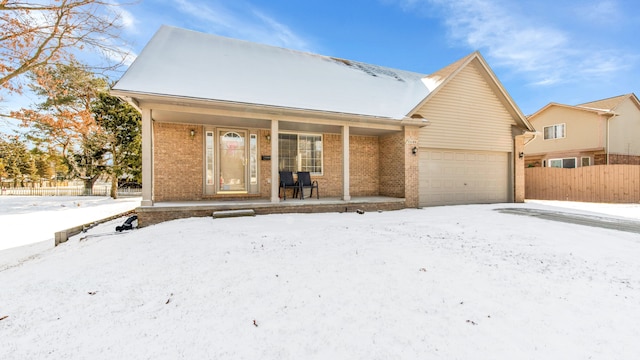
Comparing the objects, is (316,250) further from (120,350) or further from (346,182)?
(346,182)

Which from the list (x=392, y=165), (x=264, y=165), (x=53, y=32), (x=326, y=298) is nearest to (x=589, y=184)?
(x=392, y=165)

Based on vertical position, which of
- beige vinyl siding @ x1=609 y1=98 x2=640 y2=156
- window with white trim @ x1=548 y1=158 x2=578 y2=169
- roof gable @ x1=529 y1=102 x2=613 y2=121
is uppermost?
roof gable @ x1=529 y1=102 x2=613 y2=121

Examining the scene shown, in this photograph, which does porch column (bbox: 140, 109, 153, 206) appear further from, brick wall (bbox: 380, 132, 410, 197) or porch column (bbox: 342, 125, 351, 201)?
brick wall (bbox: 380, 132, 410, 197)

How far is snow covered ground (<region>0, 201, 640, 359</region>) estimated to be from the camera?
211 centimetres

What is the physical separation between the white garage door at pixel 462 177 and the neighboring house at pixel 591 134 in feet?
29.6

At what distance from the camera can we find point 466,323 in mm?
2375

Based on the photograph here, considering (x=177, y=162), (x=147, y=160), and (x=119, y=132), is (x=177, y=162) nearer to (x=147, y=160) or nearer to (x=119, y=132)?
(x=147, y=160)

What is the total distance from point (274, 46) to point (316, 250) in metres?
9.60

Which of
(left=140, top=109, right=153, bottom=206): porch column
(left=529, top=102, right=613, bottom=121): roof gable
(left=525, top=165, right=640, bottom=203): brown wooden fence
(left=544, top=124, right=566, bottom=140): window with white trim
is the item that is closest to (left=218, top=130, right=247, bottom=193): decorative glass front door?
(left=140, top=109, right=153, bottom=206): porch column

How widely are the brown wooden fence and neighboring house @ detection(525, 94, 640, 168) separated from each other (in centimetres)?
469

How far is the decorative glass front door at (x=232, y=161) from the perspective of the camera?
8516 mm

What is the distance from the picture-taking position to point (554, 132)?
1791 centimetres

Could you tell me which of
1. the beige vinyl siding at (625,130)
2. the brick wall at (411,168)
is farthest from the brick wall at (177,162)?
the beige vinyl siding at (625,130)

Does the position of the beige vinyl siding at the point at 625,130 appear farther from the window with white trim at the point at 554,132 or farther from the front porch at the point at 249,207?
the front porch at the point at 249,207
